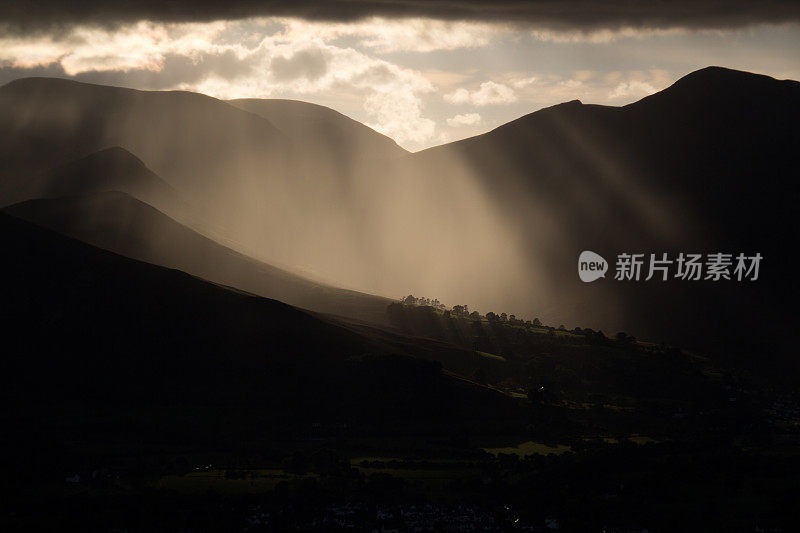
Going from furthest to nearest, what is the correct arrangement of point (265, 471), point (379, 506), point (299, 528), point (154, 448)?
point (154, 448), point (265, 471), point (379, 506), point (299, 528)

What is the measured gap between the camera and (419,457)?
589 feet

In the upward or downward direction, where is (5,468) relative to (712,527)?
downward

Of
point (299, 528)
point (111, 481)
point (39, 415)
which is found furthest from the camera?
point (39, 415)

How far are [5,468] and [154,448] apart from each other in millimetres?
30129

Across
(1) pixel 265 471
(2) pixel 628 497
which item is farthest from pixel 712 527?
(1) pixel 265 471

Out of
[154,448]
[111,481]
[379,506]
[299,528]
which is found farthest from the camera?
[154,448]

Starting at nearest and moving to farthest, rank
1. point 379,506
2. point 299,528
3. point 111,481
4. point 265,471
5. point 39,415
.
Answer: point 299,528 < point 379,506 < point 111,481 < point 265,471 < point 39,415

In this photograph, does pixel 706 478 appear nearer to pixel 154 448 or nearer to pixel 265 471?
pixel 265 471

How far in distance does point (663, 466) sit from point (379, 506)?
195 feet

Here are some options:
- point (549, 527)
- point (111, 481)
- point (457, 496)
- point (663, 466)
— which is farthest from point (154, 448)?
point (663, 466)

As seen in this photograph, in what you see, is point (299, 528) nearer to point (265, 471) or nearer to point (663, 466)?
point (265, 471)

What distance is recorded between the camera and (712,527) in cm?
13212

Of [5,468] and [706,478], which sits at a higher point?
[706,478]

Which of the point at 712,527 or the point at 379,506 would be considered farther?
the point at 379,506
